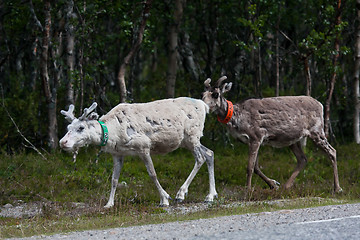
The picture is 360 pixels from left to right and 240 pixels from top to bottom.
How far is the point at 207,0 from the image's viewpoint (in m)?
23.7

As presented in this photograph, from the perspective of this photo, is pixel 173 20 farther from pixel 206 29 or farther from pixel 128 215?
pixel 128 215

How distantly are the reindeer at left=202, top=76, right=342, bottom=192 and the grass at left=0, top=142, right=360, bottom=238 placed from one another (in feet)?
2.85

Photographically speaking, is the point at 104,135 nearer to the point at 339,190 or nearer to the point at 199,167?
the point at 199,167

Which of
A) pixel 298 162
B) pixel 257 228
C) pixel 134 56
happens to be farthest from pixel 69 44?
pixel 257 228

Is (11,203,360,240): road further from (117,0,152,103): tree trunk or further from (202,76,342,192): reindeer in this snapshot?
(117,0,152,103): tree trunk

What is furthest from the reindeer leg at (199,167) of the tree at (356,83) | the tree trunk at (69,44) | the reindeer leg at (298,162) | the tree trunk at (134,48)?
the tree at (356,83)

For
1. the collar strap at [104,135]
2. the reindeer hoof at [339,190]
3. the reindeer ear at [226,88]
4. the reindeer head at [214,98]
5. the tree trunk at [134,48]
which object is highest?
the tree trunk at [134,48]

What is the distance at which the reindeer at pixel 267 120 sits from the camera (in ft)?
44.7

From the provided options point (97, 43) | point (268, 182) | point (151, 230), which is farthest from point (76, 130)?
point (97, 43)

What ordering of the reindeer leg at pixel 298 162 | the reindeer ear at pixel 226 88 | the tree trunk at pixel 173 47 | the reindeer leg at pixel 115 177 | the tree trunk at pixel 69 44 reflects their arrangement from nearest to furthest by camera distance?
the reindeer leg at pixel 115 177, the reindeer ear at pixel 226 88, the reindeer leg at pixel 298 162, the tree trunk at pixel 69 44, the tree trunk at pixel 173 47

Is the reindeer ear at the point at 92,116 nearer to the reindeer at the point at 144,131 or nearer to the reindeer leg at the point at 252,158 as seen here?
the reindeer at the point at 144,131

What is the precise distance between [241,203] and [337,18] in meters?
7.48

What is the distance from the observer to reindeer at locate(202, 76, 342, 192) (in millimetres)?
13625

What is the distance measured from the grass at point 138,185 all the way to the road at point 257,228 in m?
0.91
